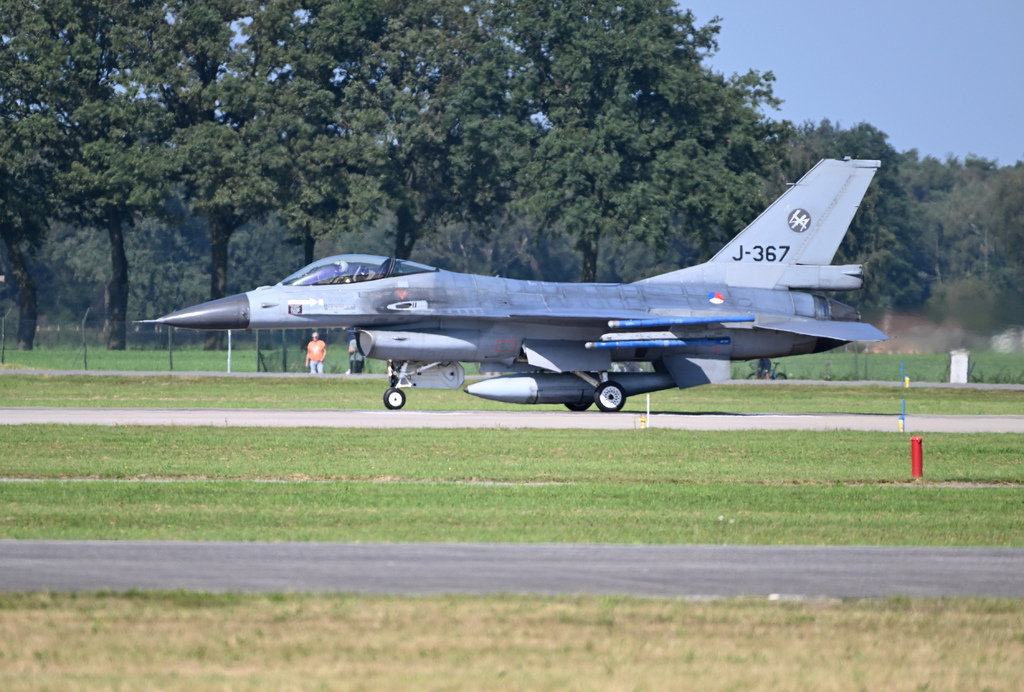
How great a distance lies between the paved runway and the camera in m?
23.6

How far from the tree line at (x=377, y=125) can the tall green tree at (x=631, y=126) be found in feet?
0.40

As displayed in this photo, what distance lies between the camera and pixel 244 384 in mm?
37969

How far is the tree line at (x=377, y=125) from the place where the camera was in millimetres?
60062

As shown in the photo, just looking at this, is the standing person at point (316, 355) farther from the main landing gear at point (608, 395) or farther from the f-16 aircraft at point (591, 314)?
the main landing gear at point (608, 395)

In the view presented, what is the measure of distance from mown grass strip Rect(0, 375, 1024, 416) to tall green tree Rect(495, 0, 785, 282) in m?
21.8

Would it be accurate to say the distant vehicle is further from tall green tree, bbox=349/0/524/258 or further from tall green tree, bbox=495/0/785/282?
tall green tree, bbox=349/0/524/258

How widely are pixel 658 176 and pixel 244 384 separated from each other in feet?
97.6

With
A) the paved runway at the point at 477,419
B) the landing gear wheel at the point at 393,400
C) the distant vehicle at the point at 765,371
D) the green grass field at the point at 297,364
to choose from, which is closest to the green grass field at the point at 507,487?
the paved runway at the point at 477,419

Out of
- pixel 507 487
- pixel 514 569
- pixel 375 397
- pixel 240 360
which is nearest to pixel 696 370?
pixel 375 397

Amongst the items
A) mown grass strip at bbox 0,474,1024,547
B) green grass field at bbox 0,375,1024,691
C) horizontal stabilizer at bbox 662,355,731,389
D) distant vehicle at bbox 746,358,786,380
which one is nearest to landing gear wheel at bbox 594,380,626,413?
horizontal stabilizer at bbox 662,355,731,389

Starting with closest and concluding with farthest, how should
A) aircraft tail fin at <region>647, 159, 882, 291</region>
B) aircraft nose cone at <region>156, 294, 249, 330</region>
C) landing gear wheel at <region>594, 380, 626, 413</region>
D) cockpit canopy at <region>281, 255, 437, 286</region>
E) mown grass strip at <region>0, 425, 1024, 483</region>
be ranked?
mown grass strip at <region>0, 425, 1024, 483</region> < aircraft nose cone at <region>156, 294, 249, 330</region> < cockpit canopy at <region>281, 255, 437, 286</region> < landing gear wheel at <region>594, 380, 626, 413</region> < aircraft tail fin at <region>647, 159, 882, 291</region>

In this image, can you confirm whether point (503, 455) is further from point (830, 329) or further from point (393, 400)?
point (830, 329)

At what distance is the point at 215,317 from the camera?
26922 millimetres

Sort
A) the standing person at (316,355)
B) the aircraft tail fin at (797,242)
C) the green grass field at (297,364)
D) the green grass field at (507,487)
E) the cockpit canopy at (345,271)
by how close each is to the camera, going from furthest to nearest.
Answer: the green grass field at (297,364) → the standing person at (316,355) → the aircraft tail fin at (797,242) → the cockpit canopy at (345,271) → the green grass field at (507,487)
